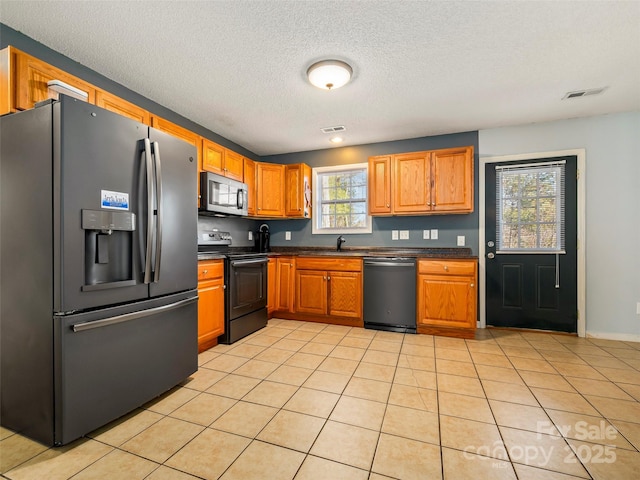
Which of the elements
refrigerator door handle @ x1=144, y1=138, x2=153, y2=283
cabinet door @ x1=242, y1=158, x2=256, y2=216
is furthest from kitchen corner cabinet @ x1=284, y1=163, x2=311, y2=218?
refrigerator door handle @ x1=144, y1=138, x2=153, y2=283

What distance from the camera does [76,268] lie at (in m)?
1.52

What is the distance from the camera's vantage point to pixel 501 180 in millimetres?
3721

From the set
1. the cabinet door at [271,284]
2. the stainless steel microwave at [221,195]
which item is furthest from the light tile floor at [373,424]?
the stainless steel microwave at [221,195]

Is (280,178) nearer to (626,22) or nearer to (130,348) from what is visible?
(130,348)

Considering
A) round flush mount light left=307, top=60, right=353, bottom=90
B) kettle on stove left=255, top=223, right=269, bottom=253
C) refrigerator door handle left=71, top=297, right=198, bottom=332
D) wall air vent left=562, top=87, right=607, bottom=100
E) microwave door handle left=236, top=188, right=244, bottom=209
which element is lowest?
refrigerator door handle left=71, top=297, right=198, bottom=332

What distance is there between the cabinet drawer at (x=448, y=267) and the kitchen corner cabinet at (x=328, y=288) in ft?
2.53

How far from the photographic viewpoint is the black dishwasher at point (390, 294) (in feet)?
11.5

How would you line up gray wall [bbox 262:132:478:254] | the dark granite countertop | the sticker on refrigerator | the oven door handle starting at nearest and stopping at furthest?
the sticker on refrigerator
the oven door handle
the dark granite countertop
gray wall [bbox 262:132:478:254]

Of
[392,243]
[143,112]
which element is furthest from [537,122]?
[143,112]

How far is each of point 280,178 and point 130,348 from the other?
312 cm

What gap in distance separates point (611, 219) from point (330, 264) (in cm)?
321

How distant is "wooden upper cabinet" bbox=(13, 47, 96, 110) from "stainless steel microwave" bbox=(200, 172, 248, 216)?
1.43m

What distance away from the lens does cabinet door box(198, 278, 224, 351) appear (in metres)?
2.75

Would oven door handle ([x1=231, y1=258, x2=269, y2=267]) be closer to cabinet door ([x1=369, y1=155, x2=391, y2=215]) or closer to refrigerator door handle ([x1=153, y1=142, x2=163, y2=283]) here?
refrigerator door handle ([x1=153, y1=142, x2=163, y2=283])
